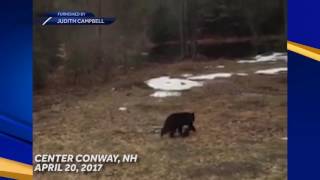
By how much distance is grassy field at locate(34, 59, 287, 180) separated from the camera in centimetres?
376

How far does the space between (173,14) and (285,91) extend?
0.92m

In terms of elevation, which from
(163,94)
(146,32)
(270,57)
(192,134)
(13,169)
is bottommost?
(13,169)

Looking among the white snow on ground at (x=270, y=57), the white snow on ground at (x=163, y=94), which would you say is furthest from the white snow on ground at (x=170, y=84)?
the white snow on ground at (x=270, y=57)

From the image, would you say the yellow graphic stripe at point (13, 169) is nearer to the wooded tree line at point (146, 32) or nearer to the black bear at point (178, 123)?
the wooded tree line at point (146, 32)

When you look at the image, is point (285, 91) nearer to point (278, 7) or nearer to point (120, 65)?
point (278, 7)

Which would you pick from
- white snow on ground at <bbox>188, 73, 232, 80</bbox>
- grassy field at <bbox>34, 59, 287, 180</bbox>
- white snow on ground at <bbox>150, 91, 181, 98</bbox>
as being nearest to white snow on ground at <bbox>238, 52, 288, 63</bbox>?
grassy field at <bbox>34, 59, 287, 180</bbox>

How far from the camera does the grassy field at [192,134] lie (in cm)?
376

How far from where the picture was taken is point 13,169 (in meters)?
3.70

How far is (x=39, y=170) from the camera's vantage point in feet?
12.3
